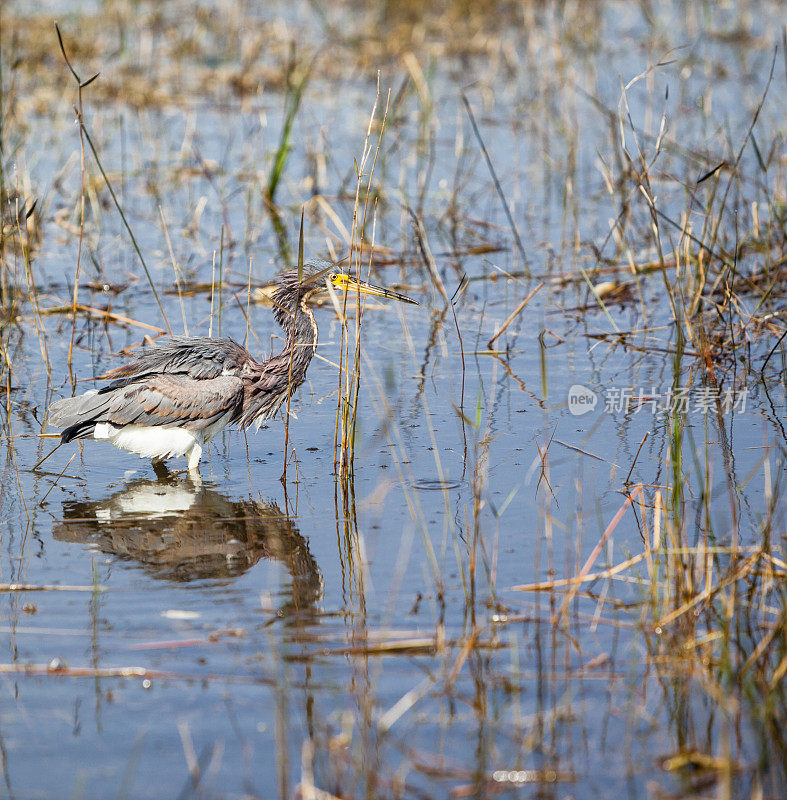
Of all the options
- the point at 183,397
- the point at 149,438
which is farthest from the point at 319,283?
the point at 149,438

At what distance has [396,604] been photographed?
4.00 metres

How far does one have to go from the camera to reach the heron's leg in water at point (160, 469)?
569 cm

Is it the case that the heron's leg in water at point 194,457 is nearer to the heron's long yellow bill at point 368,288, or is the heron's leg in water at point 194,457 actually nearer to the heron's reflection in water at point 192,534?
the heron's reflection in water at point 192,534

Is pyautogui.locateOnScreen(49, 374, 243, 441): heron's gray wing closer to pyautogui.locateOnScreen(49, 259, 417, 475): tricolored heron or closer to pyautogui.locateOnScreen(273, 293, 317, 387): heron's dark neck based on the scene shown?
pyautogui.locateOnScreen(49, 259, 417, 475): tricolored heron

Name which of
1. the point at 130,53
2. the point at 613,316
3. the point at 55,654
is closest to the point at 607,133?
the point at 613,316

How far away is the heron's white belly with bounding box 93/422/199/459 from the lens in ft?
18.2

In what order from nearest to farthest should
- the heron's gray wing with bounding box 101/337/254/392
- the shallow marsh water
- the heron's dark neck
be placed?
1. the shallow marsh water
2. the heron's gray wing with bounding box 101/337/254/392
3. the heron's dark neck

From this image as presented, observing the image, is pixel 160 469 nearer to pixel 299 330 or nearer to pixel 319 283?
pixel 299 330

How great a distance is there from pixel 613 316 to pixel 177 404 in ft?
10.4

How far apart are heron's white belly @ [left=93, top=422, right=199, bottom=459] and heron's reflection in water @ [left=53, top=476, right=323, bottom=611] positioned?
25cm

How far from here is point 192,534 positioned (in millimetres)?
4840

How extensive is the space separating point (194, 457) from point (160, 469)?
29 cm

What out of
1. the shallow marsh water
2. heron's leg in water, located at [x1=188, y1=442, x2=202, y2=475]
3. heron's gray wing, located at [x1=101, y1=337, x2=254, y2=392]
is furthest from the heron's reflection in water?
heron's gray wing, located at [x1=101, y1=337, x2=254, y2=392]

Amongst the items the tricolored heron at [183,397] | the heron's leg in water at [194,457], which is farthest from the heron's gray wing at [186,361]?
the heron's leg in water at [194,457]
